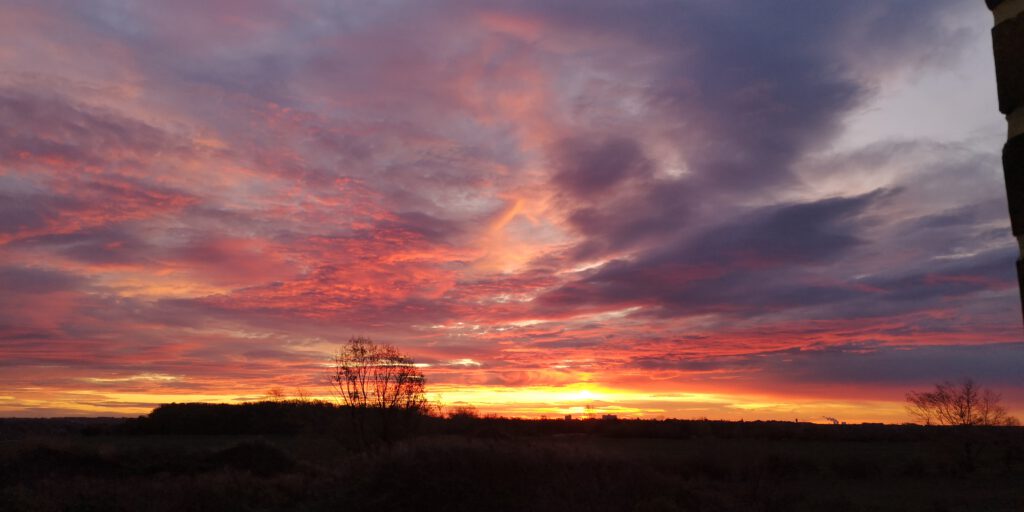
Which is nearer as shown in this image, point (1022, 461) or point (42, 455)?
point (42, 455)

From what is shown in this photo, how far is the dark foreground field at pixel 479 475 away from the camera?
27.6m

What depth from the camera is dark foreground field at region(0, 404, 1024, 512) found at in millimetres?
27625

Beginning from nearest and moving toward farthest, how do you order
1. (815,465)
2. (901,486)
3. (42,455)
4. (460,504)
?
(460,504) → (42,455) → (901,486) → (815,465)

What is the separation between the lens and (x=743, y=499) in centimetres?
3192

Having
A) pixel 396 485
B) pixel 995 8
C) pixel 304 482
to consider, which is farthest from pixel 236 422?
pixel 995 8

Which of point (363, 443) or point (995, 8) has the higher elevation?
point (995, 8)

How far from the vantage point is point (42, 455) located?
137ft

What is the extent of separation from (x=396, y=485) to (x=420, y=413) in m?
19.0

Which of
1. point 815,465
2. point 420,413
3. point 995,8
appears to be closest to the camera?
point 995,8

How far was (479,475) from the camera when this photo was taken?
28.3 meters

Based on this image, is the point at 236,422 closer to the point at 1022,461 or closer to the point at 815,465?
the point at 815,465

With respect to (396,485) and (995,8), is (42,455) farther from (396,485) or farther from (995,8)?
(995,8)

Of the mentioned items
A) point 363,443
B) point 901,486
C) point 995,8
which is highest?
point 995,8

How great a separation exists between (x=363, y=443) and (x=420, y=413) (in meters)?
4.40
